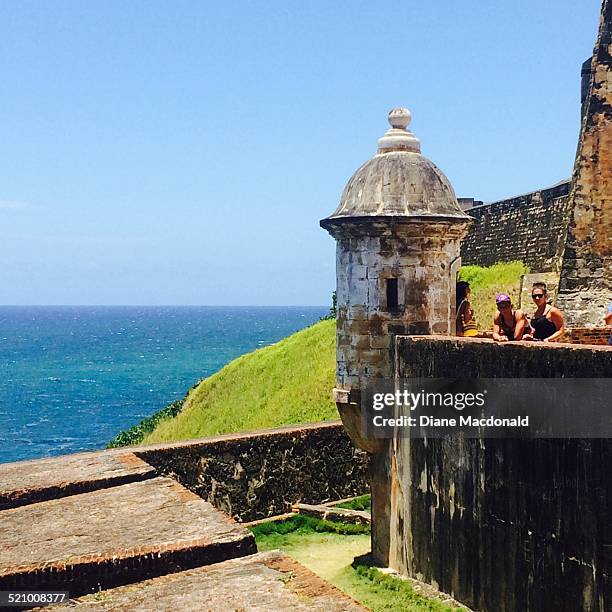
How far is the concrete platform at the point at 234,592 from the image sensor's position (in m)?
4.09

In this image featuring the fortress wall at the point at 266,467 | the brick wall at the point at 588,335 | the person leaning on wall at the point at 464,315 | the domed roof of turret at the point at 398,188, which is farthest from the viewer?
the brick wall at the point at 588,335

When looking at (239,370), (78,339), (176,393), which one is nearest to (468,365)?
(239,370)

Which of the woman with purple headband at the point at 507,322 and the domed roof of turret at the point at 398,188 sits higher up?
the domed roof of turret at the point at 398,188

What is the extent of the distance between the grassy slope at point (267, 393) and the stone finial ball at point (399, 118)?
10164 millimetres

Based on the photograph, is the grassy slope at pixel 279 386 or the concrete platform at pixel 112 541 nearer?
the concrete platform at pixel 112 541

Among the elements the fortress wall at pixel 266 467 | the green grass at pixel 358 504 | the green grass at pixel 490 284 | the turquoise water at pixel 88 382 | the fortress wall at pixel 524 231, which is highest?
the fortress wall at pixel 524 231

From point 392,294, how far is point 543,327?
191 centimetres

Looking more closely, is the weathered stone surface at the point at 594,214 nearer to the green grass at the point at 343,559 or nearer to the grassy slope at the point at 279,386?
the grassy slope at the point at 279,386

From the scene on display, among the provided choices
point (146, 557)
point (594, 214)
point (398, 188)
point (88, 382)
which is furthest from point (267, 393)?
point (88, 382)

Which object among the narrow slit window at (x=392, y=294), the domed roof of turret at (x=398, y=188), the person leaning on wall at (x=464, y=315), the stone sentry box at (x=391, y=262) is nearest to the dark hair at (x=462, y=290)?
the person leaning on wall at (x=464, y=315)

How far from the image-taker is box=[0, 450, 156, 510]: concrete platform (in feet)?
24.8

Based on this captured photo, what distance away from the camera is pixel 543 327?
986 centimetres

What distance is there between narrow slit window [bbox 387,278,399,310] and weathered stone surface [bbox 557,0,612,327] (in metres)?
6.65

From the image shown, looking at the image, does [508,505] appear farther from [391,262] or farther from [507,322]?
[391,262]
